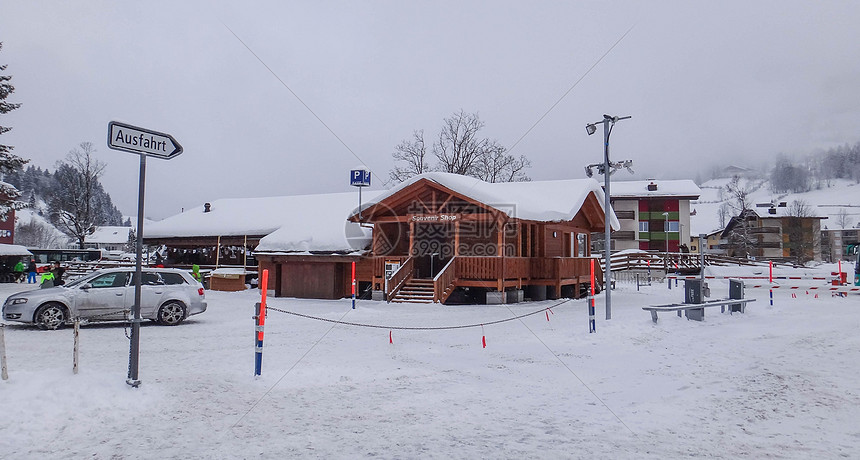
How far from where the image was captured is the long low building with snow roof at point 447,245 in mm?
21766

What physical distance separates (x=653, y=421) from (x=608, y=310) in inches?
353

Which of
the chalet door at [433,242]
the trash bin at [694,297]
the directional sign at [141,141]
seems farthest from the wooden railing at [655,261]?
the directional sign at [141,141]

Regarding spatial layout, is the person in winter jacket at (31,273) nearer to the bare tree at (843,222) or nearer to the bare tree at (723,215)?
the bare tree at (723,215)

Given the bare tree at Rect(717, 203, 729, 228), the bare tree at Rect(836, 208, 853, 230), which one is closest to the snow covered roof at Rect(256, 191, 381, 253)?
the bare tree at Rect(717, 203, 729, 228)

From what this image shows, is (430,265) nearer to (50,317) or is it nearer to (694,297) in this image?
(694,297)

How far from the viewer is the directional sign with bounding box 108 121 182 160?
6.63 metres

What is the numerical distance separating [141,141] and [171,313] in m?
9.33

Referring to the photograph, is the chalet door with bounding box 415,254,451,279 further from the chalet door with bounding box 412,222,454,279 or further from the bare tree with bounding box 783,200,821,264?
the bare tree with bounding box 783,200,821,264

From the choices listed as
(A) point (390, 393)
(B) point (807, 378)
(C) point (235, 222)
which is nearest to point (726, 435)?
(B) point (807, 378)

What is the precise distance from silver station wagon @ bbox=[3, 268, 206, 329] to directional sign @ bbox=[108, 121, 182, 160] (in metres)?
7.69

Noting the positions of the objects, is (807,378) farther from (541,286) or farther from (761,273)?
(761,273)

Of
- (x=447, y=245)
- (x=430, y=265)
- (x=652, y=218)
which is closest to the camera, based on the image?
(x=447, y=245)

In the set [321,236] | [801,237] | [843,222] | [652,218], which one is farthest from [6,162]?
[843,222]

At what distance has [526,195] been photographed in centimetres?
2422
